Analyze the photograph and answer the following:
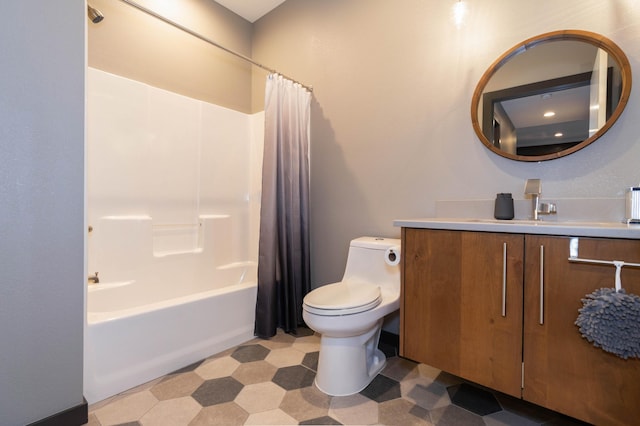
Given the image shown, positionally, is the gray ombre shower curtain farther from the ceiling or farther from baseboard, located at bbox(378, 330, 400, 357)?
the ceiling

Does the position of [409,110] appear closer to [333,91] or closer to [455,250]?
[333,91]

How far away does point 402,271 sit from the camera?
4.35 feet

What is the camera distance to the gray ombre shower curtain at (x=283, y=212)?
6.56 ft

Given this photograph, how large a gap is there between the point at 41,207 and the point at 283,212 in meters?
1.25

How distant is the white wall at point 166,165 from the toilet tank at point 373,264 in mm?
1122

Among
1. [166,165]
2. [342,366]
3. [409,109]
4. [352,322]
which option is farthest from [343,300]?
[166,165]

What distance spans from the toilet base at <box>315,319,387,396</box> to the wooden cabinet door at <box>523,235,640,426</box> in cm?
69

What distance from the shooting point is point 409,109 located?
71.6 inches

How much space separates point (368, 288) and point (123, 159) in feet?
6.00

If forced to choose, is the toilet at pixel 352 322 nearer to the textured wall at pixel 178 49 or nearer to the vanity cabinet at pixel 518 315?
the vanity cabinet at pixel 518 315

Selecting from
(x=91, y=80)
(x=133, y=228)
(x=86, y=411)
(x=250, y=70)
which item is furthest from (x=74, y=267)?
(x=250, y=70)

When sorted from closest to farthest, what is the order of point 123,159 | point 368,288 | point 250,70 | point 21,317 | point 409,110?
point 21,317, point 368,288, point 409,110, point 123,159, point 250,70

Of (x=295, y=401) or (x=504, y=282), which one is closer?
(x=504, y=282)

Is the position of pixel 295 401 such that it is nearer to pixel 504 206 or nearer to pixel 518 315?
pixel 518 315
